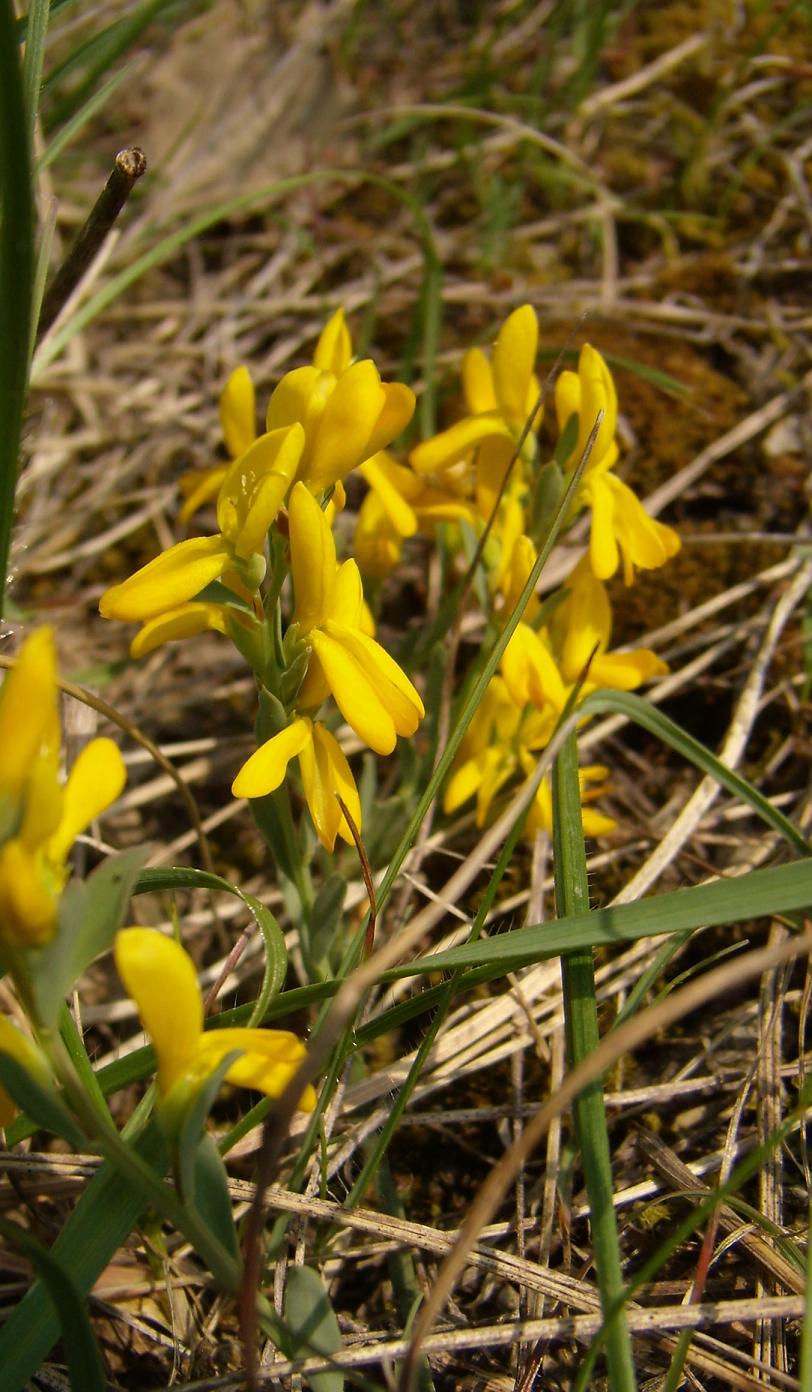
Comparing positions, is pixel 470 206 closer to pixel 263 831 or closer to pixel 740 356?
pixel 740 356

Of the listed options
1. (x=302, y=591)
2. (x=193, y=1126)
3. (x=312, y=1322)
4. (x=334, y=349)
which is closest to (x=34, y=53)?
(x=334, y=349)

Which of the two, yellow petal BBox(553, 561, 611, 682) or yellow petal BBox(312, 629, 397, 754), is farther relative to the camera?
yellow petal BBox(553, 561, 611, 682)

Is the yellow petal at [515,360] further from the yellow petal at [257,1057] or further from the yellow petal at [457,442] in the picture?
the yellow petal at [257,1057]

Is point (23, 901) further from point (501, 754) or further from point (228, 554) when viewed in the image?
point (501, 754)

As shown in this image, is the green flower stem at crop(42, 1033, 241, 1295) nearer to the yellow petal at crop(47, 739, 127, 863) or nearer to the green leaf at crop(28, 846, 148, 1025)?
the green leaf at crop(28, 846, 148, 1025)

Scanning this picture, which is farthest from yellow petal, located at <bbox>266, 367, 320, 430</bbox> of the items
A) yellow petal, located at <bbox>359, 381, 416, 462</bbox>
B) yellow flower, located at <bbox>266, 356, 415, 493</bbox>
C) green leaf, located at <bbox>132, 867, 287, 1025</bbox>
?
green leaf, located at <bbox>132, 867, 287, 1025</bbox>

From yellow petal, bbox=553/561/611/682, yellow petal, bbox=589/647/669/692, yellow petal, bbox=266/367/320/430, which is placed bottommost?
yellow petal, bbox=589/647/669/692

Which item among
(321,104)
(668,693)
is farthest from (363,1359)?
(321,104)
